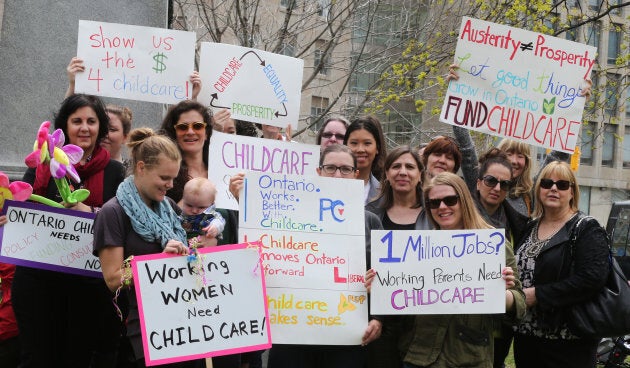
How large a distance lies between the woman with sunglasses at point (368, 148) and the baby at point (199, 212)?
1474mm

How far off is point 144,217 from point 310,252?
1063mm

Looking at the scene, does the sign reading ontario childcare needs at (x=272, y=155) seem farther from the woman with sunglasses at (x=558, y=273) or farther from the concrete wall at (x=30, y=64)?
the concrete wall at (x=30, y=64)

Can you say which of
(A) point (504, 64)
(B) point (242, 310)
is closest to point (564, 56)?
(A) point (504, 64)

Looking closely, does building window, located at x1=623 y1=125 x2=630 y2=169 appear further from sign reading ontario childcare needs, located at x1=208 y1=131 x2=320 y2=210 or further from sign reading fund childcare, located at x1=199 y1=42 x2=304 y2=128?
sign reading ontario childcare needs, located at x1=208 y1=131 x2=320 y2=210

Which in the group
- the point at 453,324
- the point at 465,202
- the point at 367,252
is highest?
the point at 465,202

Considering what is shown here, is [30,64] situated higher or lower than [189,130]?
higher

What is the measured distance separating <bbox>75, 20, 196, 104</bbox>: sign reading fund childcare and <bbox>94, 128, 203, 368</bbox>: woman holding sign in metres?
1.89

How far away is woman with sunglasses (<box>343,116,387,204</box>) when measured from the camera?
5504 mm

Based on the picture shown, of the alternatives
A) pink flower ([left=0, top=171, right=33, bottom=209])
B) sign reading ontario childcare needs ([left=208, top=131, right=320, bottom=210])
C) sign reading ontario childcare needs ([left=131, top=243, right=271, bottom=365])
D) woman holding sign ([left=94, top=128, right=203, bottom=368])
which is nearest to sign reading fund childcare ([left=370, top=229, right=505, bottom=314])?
sign reading ontario childcare needs ([left=131, top=243, right=271, bottom=365])

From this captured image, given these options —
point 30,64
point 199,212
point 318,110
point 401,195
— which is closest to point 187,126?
point 199,212

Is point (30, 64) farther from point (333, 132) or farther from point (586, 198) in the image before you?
point (586, 198)

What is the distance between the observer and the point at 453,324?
4285 millimetres

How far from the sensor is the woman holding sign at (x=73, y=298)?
177 inches

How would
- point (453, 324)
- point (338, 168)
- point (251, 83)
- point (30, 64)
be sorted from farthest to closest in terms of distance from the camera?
point (30, 64)
point (251, 83)
point (338, 168)
point (453, 324)
